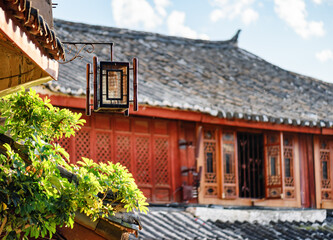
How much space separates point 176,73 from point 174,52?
69.5 inches

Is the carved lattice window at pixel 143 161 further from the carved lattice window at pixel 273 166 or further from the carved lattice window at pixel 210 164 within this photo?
the carved lattice window at pixel 273 166

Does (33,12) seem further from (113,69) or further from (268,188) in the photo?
(268,188)

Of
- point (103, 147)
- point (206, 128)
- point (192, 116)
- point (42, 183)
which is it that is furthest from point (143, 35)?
point (42, 183)

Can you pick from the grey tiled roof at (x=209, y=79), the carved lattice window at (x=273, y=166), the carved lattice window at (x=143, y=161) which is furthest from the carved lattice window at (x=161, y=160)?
the carved lattice window at (x=273, y=166)

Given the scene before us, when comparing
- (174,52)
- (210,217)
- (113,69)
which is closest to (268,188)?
(210,217)

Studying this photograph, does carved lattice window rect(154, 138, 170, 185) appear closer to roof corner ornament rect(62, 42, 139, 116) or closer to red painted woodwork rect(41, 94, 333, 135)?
red painted woodwork rect(41, 94, 333, 135)

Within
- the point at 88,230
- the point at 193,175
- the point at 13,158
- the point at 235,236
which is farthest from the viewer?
the point at 193,175

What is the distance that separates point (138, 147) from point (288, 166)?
10.6 ft

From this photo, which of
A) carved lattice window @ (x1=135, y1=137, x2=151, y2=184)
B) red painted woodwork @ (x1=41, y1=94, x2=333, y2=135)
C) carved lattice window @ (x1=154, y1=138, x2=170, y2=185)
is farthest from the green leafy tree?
carved lattice window @ (x1=154, y1=138, x2=170, y2=185)

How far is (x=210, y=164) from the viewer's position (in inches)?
531

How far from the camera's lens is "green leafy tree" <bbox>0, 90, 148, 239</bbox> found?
5.44 m

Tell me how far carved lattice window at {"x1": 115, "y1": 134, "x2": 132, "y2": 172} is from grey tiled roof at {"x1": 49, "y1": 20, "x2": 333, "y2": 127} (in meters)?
0.77

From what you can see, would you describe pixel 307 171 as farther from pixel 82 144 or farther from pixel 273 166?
pixel 82 144

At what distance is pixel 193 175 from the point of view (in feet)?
42.7
